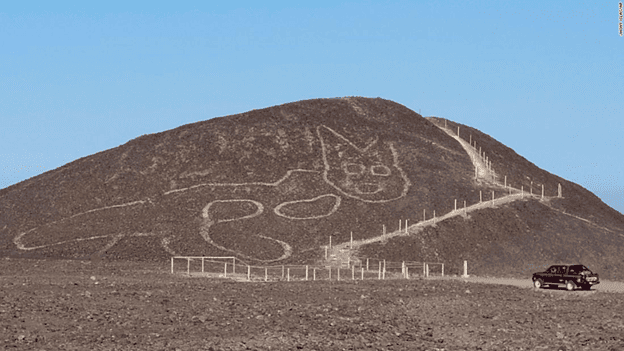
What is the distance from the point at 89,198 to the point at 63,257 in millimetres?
17507

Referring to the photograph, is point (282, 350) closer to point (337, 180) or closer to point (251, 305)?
point (251, 305)

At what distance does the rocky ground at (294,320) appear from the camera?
76.0 ft

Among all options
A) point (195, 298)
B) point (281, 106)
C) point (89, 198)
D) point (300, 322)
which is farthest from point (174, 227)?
point (300, 322)

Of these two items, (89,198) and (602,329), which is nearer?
(602,329)

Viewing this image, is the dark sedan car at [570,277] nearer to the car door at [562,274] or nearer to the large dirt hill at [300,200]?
the car door at [562,274]

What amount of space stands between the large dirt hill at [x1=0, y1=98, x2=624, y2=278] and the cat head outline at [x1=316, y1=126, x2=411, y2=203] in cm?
26

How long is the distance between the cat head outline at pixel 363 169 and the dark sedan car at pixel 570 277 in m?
44.2

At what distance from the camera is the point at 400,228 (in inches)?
3187

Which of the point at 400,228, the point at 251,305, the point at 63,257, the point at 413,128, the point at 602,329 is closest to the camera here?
the point at 602,329

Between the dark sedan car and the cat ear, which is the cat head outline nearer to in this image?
the cat ear

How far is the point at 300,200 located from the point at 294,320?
61407 millimetres

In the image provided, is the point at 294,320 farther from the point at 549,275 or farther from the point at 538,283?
the point at 538,283

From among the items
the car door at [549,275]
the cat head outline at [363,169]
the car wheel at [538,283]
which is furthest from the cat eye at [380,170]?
the car door at [549,275]

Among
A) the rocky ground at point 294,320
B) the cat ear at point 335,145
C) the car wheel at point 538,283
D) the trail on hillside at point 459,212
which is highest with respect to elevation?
the cat ear at point 335,145
